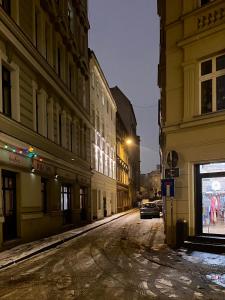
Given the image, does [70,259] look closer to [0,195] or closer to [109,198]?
[0,195]

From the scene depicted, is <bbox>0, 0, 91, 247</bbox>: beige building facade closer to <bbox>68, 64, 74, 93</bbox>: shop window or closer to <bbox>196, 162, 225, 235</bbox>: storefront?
<bbox>68, 64, 74, 93</bbox>: shop window

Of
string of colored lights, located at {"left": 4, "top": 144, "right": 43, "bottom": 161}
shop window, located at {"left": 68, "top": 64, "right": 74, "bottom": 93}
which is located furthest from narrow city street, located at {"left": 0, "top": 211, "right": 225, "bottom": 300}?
shop window, located at {"left": 68, "top": 64, "right": 74, "bottom": 93}

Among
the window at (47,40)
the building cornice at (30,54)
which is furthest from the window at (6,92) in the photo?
the window at (47,40)

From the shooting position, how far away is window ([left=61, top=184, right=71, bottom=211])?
74.6 ft

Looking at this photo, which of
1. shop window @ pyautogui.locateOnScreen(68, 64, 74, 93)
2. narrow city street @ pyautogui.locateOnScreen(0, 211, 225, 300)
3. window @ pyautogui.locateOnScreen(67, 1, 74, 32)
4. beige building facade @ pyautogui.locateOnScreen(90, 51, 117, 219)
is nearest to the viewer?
narrow city street @ pyautogui.locateOnScreen(0, 211, 225, 300)

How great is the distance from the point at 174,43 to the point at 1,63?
6891 millimetres

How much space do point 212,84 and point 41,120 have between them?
9108 millimetres

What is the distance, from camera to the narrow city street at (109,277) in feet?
24.3

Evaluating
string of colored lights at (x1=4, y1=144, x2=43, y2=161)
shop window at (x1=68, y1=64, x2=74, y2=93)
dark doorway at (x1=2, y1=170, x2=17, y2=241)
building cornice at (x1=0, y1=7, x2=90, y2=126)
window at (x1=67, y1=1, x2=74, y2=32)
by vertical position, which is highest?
window at (x1=67, y1=1, x2=74, y2=32)

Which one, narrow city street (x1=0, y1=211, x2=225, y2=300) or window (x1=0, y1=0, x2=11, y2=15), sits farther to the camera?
window (x1=0, y1=0, x2=11, y2=15)

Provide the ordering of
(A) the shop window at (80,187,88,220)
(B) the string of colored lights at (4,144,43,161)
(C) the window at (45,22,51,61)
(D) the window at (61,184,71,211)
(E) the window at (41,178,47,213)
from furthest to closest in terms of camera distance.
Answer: (A) the shop window at (80,187,88,220) < (D) the window at (61,184,71,211) < (C) the window at (45,22,51,61) < (E) the window at (41,178,47,213) < (B) the string of colored lights at (4,144,43,161)

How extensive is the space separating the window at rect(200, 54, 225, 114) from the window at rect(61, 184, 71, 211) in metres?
12.0

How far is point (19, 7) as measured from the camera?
1584 cm

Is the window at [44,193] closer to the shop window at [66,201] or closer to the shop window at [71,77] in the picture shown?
the shop window at [66,201]
